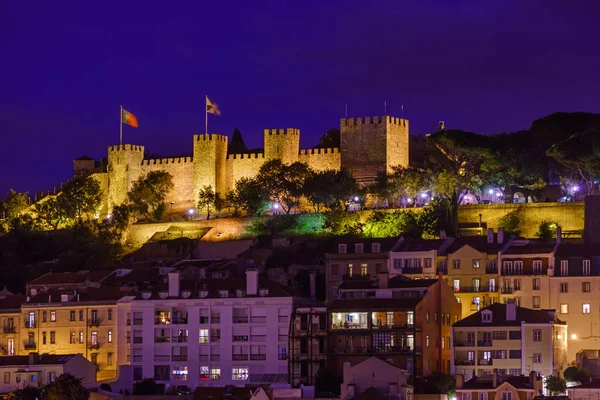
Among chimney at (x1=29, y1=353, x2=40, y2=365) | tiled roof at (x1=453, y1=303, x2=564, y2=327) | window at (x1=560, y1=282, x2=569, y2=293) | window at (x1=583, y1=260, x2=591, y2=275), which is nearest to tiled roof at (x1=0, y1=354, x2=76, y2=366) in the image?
chimney at (x1=29, y1=353, x2=40, y2=365)

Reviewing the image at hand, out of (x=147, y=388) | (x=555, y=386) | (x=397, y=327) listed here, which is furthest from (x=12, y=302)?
(x=555, y=386)

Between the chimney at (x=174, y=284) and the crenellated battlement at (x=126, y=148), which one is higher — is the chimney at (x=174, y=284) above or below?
below

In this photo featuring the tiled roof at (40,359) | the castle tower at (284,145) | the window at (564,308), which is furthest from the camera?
the castle tower at (284,145)

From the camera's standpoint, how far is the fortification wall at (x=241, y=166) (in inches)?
3718

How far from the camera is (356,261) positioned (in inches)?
2753

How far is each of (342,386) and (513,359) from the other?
26.0 ft

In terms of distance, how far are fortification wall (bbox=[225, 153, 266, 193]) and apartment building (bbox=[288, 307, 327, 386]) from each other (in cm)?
Answer: 3199

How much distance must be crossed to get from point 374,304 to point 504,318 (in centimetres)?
514

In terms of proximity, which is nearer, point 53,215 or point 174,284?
point 174,284

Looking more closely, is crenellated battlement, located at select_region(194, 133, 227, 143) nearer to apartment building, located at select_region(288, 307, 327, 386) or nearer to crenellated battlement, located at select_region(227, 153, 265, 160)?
crenellated battlement, located at select_region(227, 153, 265, 160)

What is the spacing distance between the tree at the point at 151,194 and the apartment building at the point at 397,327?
1308 inches

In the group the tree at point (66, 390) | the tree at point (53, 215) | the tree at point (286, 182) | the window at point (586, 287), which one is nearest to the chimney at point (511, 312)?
the window at point (586, 287)

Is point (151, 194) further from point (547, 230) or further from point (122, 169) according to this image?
point (547, 230)

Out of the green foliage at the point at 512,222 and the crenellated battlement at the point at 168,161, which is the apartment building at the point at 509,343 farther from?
the crenellated battlement at the point at 168,161
